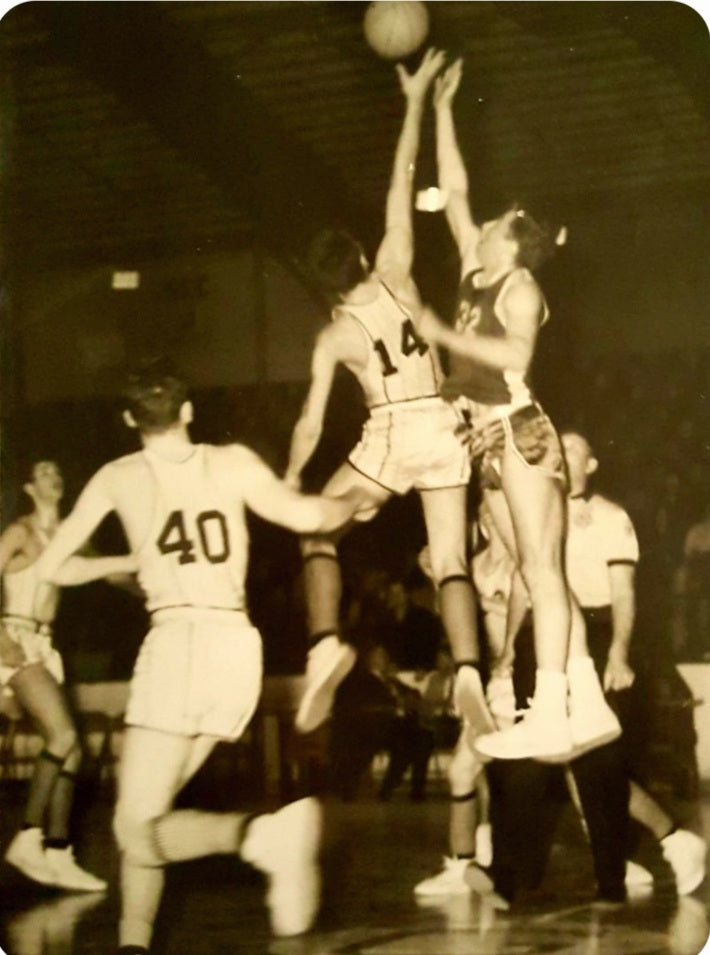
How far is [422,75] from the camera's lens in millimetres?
2525

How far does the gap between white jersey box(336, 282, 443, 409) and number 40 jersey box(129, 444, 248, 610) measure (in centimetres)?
34

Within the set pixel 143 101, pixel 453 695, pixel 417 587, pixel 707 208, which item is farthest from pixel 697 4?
pixel 453 695

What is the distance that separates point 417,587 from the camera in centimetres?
245

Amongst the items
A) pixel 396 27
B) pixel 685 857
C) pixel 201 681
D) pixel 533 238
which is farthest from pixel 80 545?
pixel 685 857

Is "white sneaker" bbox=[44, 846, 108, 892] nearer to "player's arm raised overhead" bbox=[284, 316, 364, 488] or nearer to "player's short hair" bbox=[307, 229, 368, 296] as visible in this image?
"player's arm raised overhead" bbox=[284, 316, 364, 488]

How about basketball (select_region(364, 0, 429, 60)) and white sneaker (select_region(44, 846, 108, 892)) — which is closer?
white sneaker (select_region(44, 846, 108, 892))

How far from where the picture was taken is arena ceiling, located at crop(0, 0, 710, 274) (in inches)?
99.3

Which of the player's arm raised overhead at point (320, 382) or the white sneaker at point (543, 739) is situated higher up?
the player's arm raised overhead at point (320, 382)

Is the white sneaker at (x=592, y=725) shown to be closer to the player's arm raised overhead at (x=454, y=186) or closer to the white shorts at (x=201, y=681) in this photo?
the white shorts at (x=201, y=681)

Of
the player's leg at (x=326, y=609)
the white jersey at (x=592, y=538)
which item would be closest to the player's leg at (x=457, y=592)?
the player's leg at (x=326, y=609)

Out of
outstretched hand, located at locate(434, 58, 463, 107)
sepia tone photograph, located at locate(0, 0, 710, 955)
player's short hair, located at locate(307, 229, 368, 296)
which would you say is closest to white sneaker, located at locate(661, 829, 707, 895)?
sepia tone photograph, located at locate(0, 0, 710, 955)

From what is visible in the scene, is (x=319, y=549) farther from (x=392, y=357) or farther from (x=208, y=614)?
(x=392, y=357)

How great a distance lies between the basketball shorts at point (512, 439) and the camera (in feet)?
8.07

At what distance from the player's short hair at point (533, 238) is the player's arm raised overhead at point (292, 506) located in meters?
0.60
